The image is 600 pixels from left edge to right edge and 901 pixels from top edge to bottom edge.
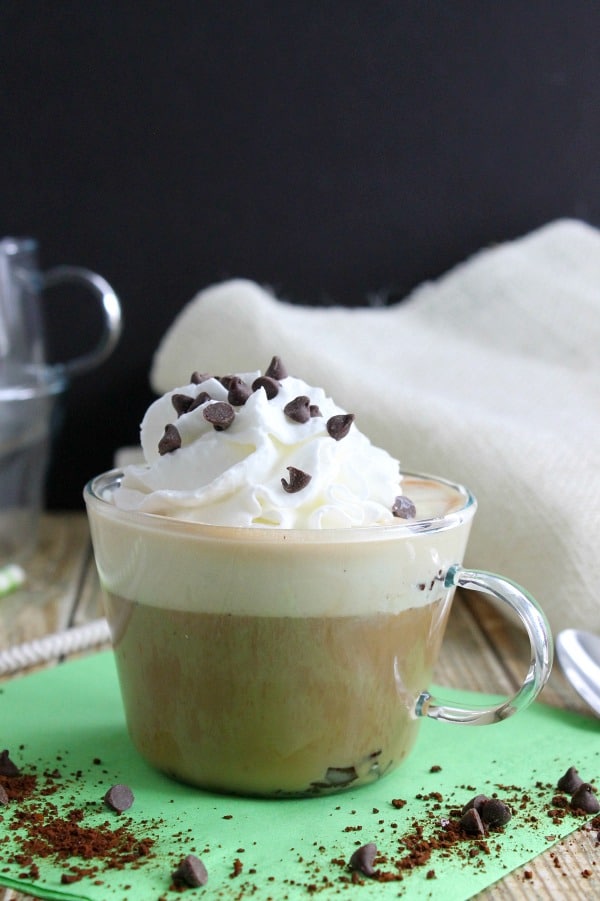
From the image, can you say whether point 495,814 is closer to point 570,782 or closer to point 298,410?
point 570,782

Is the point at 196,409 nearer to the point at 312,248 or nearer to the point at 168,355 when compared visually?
the point at 168,355

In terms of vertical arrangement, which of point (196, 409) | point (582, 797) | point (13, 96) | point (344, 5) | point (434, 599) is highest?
point (344, 5)

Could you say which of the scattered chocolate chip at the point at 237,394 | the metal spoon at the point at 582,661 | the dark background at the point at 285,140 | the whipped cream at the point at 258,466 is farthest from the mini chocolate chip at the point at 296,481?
the dark background at the point at 285,140

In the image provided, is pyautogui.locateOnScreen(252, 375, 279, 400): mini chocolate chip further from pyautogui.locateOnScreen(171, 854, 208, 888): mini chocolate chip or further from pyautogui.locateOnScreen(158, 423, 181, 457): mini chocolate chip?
pyautogui.locateOnScreen(171, 854, 208, 888): mini chocolate chip

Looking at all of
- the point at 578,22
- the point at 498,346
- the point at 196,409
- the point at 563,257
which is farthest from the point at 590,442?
the point at 578,22

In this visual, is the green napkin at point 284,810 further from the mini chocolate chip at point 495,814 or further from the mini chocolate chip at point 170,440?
the mini chocolate chip at point 170,440

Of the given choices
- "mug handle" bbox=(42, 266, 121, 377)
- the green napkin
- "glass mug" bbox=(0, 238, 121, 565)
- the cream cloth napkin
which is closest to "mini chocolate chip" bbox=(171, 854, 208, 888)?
the green napkin
